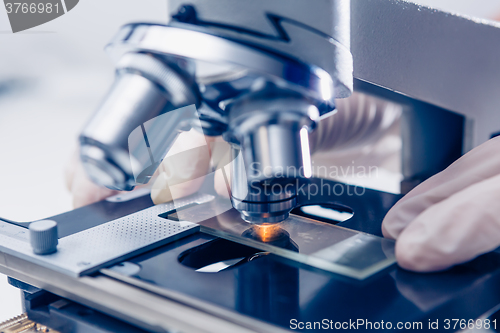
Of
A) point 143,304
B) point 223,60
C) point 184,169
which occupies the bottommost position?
point 143,304

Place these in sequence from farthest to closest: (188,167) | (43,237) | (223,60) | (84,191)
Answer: (84,191), (188,167), (43,237), (223,60)

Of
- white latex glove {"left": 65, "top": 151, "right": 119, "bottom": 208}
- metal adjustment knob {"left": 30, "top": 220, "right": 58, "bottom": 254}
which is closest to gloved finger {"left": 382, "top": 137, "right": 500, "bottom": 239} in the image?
metal adjustment knob {"left": 30, "top": 220, "right": 58, "bottom": 254}

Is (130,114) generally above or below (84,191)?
above

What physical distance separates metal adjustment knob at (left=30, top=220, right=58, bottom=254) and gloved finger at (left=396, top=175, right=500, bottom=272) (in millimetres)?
416

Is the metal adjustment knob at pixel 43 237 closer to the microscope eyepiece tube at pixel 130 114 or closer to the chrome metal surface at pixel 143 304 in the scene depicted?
the chrome metal surface at pixel 143 304

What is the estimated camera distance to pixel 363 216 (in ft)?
2.37

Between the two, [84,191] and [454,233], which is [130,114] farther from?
[84,191]

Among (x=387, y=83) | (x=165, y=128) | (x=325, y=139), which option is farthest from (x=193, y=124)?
(x=325, y=139)

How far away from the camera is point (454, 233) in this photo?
506 millimetres

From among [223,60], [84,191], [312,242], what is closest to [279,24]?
[223,60]

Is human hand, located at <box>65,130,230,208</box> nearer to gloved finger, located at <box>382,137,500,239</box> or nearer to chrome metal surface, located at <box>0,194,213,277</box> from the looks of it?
chrome metal surface, located at <box>0,194,213,277</box>

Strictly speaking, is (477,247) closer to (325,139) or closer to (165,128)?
(165,128)

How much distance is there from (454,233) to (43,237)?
48 centimetres

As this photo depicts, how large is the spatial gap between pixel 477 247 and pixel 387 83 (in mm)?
243
